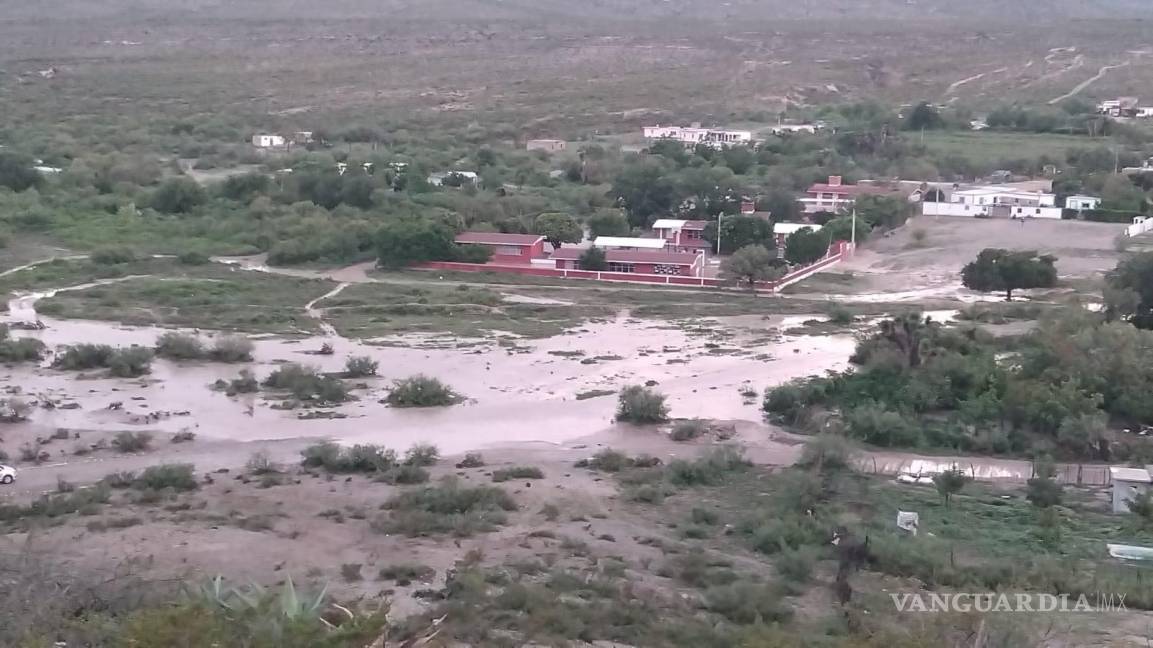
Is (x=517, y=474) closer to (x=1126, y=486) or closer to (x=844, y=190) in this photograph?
(x=1126, y=486)

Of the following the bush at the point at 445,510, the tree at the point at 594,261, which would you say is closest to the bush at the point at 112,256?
the tree at the point at 594,261

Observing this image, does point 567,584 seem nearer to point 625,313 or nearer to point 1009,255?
point 625,313

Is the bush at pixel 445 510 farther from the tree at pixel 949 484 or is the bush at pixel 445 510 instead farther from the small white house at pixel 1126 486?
the small white house at pixel 1126 486

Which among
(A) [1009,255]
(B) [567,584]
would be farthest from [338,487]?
(A) [1009,255]

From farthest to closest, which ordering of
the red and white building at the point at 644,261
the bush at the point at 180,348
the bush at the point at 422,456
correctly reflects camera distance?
the red and white building at the point at 644,261
the bush at the point at 180,348
the bush at the point at 422,456

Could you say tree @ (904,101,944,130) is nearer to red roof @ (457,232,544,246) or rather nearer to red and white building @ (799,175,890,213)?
red and white building @ (799,175,890,213)

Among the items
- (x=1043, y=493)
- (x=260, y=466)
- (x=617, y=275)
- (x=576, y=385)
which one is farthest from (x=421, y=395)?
(x=617, y=275)
